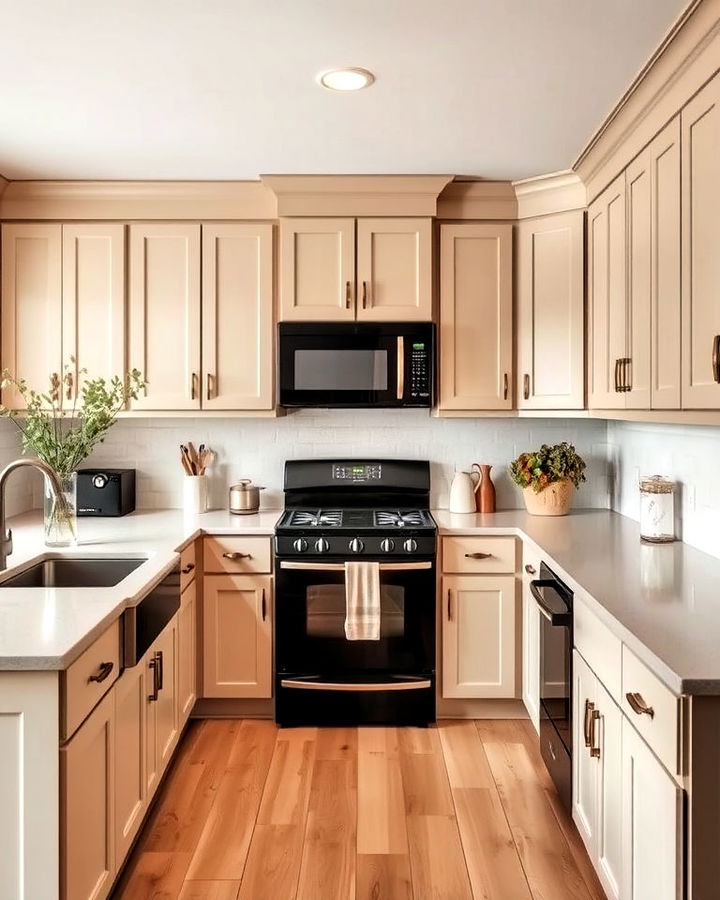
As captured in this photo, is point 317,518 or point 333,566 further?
point 317,518

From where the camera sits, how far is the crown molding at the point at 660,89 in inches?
74.2

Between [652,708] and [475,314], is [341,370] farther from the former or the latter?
[652,708]

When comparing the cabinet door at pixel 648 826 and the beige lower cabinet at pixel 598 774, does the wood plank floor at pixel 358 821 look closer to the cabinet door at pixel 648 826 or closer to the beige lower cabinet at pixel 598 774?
the beige lower cabinet at pixel 598 774

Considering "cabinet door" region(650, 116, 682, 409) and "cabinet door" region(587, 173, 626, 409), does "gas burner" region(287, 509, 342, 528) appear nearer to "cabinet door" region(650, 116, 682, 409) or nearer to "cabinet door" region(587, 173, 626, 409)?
"cabinet door" region(587, 173, 626, 409)

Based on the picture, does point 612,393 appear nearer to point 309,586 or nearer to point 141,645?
point 309,586

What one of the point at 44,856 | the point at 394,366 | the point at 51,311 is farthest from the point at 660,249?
the point at 51,311

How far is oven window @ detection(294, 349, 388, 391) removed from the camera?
11.0 ft

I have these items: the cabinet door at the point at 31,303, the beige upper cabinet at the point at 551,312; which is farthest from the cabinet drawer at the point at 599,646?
the cabinet door at the point at 31,303

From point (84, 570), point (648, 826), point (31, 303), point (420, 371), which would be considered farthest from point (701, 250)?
point (31, 303)

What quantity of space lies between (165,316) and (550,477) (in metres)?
1.93

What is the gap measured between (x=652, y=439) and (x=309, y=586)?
160 cm

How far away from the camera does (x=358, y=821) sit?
248 cm

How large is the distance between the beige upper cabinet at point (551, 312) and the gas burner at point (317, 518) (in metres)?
1.00

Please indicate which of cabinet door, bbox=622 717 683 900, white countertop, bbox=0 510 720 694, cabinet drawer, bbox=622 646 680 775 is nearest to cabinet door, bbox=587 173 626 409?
white countertop, bbox=0 510 720 694
